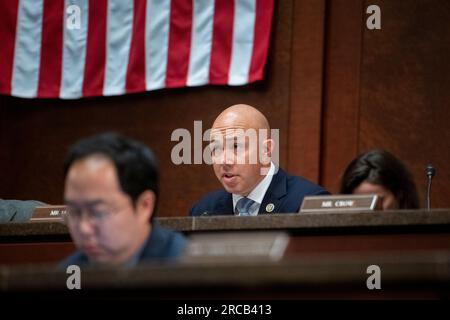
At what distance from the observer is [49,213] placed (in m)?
4.82

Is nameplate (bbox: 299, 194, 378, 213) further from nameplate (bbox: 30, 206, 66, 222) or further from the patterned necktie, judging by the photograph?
nameplate (bbox: 30, 206, 66, 222)

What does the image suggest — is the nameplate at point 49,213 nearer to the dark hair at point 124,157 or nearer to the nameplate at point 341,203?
the nameplate at point 341,203

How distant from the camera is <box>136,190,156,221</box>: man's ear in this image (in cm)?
258

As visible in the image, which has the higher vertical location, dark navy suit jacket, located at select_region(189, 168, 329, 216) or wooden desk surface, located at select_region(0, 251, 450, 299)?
dark navy suit jacket, located at select_region(189, 168, 329, 216)

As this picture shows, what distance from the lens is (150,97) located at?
7.15 metres

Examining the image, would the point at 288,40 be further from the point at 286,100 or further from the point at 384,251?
the point at 384,251

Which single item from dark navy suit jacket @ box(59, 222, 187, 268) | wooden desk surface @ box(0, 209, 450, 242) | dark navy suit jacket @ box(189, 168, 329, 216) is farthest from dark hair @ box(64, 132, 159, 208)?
dark navy suit jacket @ box(189, 168, 329, 216)

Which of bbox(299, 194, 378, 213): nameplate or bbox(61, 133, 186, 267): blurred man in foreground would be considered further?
bbox(299, 194, 378, 213): nameplate

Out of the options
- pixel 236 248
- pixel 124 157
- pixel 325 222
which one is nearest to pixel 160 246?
pixel 124 157

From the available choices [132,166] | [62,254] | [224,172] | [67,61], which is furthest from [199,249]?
[67,61]

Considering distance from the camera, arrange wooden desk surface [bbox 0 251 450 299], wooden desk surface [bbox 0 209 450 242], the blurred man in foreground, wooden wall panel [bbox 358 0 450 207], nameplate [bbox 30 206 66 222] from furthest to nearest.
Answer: wooden wall panel [bbox 358 0 450 207], nameplate [bbox 30 206 66 222], wooden desk surface [bbox 0 209 450 242], the blurred man in foreground, wooden desk surface [bbox 0 251 450 299]

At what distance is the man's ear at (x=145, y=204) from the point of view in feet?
8.48

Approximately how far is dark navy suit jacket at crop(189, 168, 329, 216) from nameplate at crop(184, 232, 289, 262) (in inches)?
122

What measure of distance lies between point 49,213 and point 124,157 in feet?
7.79
